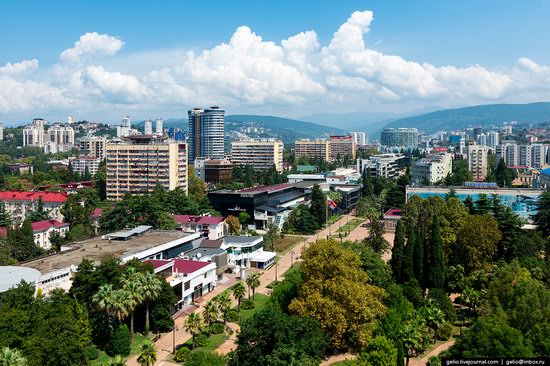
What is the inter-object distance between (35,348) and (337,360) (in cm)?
1567

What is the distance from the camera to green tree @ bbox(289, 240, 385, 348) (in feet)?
97.8

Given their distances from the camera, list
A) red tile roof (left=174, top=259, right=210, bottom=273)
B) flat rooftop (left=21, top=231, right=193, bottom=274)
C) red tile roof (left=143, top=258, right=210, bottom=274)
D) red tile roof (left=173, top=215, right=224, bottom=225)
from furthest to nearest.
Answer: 1. red tile roof (left=173, top=215, right=224, bottom=225)
2. red tile roof (left=174, top=259, right=210, bottom=273)
3. red tile roof (left=143, top=258, right=210, bottom=274)
4. flat rooftop (left=21, top=231, right=193, bottom=274)

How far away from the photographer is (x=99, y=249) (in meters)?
41.0

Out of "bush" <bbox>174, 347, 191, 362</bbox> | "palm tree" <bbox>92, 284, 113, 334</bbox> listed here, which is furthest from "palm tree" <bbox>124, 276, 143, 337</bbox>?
"bush" <bbox>174, 347, 191, 362</bbox>

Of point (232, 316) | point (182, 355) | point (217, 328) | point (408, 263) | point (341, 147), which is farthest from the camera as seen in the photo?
point (341, 147)

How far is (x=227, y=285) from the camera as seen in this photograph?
45.1m

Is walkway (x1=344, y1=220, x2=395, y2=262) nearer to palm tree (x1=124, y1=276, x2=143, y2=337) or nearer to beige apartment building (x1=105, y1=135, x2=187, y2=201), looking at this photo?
beige apartment building (x1=105, y1=135, x2=187, y2=201)

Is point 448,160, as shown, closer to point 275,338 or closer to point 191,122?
point 191,122

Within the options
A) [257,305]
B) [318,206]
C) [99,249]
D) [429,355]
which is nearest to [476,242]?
[429,355]

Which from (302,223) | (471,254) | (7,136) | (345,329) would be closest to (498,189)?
(302,223)

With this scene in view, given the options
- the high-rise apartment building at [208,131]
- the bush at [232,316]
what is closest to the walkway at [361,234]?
the bush at [232,316]

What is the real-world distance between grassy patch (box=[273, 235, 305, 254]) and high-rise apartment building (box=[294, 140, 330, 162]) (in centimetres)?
9575

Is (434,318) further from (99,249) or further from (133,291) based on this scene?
(99,249)

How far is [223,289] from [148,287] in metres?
13.0
